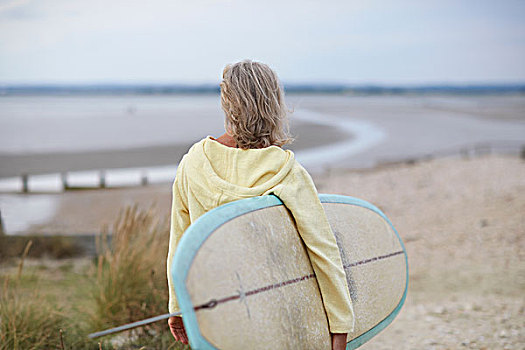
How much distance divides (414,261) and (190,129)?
2703cm

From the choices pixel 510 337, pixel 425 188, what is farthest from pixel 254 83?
pixel 425 188

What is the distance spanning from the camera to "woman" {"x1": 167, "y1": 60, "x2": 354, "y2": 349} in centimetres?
218

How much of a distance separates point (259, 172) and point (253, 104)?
281mm

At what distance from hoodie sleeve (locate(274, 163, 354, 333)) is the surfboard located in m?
0.04

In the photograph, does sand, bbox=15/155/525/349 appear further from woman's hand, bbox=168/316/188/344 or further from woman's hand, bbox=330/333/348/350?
woman's hand, bbox=168/316/188/344

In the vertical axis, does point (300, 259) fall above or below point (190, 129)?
above

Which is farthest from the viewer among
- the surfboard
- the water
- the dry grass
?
the water

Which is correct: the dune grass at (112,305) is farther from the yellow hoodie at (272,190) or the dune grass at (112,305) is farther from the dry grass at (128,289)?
the yellow hoodie at (272,190)

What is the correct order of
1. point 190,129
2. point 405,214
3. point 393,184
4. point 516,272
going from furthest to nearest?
point 190,129
point 393,184
point 405,214
point 516,272

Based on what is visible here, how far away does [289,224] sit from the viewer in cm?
227

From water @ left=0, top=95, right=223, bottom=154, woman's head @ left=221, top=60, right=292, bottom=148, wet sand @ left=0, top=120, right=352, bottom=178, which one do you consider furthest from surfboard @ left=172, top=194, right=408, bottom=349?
water @ left=0, top=95, right=223, bottom=154

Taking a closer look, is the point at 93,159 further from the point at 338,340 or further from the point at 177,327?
the point at 338,340

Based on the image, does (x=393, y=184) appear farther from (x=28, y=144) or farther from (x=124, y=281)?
(x=28, y=144)

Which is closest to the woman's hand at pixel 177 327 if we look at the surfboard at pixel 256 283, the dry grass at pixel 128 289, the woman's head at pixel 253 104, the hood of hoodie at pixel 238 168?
the surfboard at pixel 256 283
